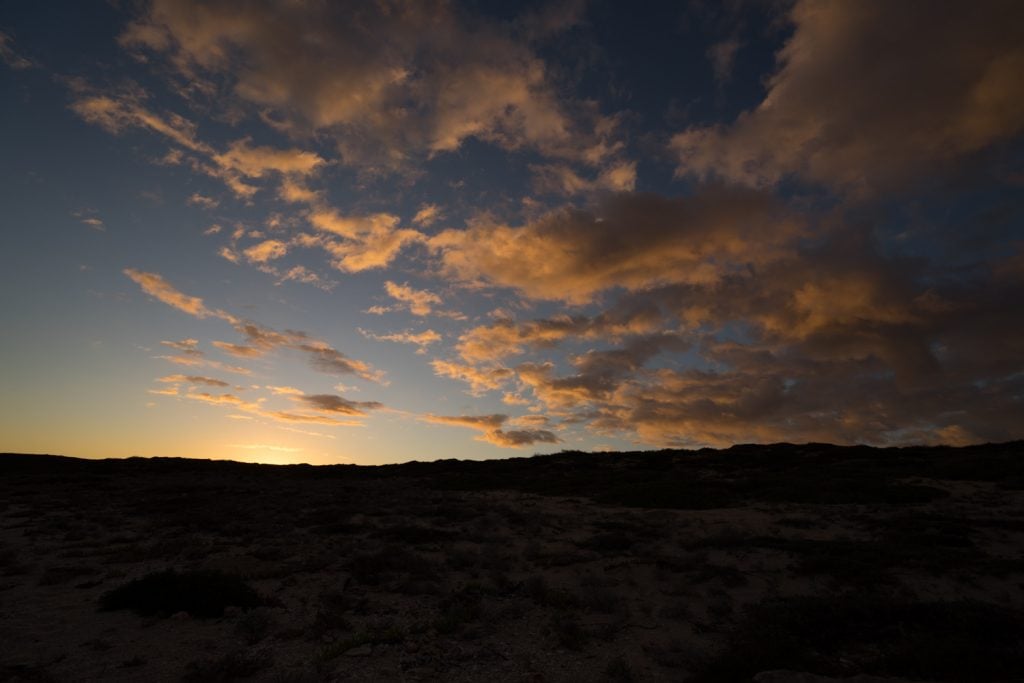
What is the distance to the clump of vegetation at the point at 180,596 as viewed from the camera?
13.3 meters

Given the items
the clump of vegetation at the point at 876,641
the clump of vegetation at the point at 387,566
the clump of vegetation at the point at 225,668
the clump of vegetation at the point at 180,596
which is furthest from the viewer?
the clump of vegetation at the point at 387,566

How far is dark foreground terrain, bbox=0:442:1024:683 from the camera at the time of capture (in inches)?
409

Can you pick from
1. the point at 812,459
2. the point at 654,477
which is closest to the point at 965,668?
the point at 654,477

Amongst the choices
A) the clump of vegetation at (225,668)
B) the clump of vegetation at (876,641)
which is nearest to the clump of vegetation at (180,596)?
the clump of vegetation at (225,668)

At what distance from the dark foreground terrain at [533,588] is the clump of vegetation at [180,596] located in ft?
0.21

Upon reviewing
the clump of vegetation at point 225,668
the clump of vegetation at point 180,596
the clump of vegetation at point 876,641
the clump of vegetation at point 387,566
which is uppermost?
the clump of vegetation at point 387,566

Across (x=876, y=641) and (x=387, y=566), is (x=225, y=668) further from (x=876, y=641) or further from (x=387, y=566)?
(x=876, y=641)

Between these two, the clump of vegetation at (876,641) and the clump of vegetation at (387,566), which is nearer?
the clump of vegetation at (876,641)

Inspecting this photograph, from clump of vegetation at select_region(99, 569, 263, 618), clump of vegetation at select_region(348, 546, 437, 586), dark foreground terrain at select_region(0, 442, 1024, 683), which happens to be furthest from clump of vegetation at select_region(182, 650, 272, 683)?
clump of vegetation at select_region(348, 546, 437, 586)

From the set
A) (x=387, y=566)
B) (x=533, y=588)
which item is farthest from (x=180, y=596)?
(x=533, y=588)

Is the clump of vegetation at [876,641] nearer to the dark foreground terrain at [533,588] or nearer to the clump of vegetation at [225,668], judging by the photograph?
the dark foreground terrain at [533,588]

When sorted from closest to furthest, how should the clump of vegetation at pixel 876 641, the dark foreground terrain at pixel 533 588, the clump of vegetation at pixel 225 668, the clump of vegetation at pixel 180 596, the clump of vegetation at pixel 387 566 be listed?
the clump of vegetation at pixel 876 641, the clump of vegetation at pixel 225 668, the dark foreground terrain at pixel 533 588, the clump of vegetation at pixel 180 596, the clump of vegetation at pixel 387 566

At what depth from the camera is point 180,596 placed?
13.8 m

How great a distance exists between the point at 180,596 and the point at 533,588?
9306 millimetres
